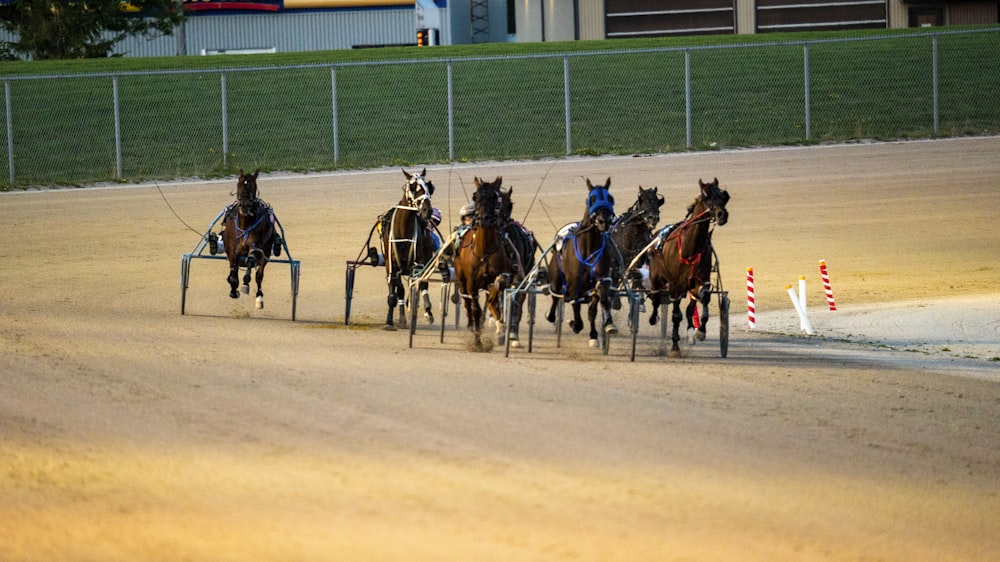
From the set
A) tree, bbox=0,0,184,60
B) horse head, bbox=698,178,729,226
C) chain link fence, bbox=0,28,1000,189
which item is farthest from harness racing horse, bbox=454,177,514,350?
tree, bbox=0,0,184,60

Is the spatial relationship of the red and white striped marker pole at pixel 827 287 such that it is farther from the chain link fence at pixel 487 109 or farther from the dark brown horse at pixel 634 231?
the chain link fence at pixel 487 109

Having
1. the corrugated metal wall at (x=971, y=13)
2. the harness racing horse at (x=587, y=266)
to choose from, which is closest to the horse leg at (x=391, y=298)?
the harness racing horse at (x=587, y=266)

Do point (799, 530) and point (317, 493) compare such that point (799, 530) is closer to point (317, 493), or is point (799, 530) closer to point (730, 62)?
point (317, 493)

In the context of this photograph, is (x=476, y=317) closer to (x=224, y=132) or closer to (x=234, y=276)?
(x=234, y=276)

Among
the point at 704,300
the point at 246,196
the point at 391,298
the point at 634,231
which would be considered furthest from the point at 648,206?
the point at 246,196

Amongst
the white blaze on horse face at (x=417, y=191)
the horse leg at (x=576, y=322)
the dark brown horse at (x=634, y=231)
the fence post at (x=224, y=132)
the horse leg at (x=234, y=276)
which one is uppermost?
the fence post at (x=224, y=132)

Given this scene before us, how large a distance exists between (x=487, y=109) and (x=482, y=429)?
27.1 meters

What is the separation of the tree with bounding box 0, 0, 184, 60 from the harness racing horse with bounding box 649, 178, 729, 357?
117ft

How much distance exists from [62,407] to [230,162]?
74.0ft

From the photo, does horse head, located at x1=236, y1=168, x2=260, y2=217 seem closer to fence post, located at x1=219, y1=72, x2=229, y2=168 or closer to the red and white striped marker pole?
the red and white striped marker pole

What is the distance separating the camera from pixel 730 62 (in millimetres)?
41219

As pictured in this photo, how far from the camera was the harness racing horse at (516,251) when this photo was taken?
1538 cm

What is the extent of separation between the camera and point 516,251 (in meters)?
15.7

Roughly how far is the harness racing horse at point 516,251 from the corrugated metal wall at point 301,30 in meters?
40.8
